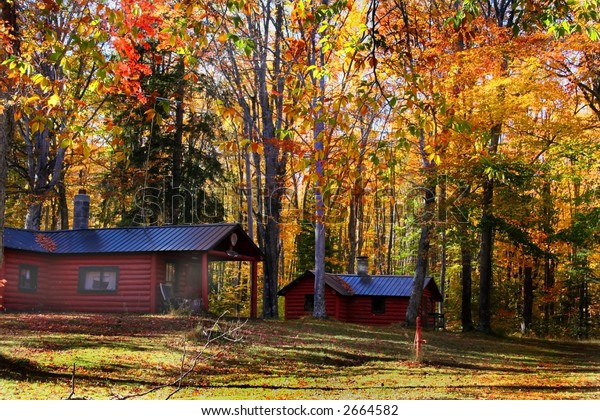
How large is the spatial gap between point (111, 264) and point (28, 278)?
129 inches

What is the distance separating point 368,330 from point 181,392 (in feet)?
44.1

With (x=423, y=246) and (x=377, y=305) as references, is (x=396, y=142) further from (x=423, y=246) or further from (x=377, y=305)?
(x=377, y=305)

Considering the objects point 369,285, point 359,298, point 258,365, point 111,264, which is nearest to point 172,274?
point 111,264

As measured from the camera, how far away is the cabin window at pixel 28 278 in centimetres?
2609

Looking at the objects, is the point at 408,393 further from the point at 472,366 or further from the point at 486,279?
the point at 486,279

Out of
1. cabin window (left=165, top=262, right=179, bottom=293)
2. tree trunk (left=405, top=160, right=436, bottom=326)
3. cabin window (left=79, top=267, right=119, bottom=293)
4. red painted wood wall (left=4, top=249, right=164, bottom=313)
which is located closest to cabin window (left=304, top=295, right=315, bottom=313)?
tree trunk (left=405, top=160, right=436, bottom=326)

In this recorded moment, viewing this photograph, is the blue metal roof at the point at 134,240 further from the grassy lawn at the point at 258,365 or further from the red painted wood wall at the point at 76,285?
the grassy lawn at the point at 258,365

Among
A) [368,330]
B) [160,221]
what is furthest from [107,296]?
[368,330]

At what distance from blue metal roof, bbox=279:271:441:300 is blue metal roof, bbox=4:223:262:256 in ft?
21.6

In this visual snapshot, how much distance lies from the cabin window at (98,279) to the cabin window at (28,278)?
1.77 metres

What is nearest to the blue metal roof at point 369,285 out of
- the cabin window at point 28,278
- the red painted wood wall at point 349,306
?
the red painted wood wall at point 349,306

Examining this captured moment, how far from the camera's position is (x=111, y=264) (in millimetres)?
26562

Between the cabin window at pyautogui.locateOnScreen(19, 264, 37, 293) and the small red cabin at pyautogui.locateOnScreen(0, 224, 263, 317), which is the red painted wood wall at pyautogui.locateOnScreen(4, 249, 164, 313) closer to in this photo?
the small red cabin at pyautogui.locateOnScreen(0, 224, 263, 317)
